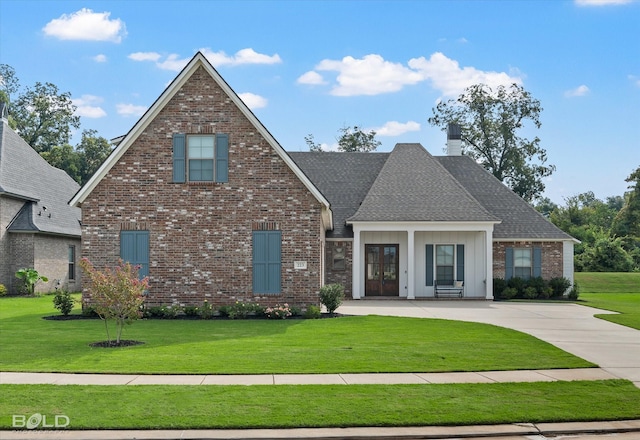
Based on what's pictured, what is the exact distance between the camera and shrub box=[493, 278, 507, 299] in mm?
29719

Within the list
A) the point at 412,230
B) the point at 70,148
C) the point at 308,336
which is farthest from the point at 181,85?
the point at 70,148

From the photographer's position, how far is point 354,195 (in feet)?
108

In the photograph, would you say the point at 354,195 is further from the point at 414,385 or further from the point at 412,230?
the point at 414,385

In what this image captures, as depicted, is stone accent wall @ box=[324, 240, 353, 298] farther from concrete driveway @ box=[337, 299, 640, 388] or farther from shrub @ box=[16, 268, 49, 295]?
shrub @ box=[16, 268, 49, 295]

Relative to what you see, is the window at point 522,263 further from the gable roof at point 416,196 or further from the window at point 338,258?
the window at point 338,258

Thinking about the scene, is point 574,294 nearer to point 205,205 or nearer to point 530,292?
point 530,292

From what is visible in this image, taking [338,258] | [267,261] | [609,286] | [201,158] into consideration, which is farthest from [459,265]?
[609,286]

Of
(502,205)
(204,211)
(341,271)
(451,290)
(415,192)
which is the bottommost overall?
(451,290)

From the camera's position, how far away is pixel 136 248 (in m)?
21.1

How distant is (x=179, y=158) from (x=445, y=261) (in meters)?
13.9

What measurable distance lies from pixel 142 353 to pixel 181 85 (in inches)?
422

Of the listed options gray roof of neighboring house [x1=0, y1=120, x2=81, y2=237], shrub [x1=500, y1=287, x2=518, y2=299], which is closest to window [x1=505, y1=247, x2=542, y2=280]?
shrub [x1=500, y1=287, x2=518, y2=299]

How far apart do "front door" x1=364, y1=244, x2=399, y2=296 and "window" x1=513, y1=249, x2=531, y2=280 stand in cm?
571

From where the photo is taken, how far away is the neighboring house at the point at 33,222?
29.5 meters
